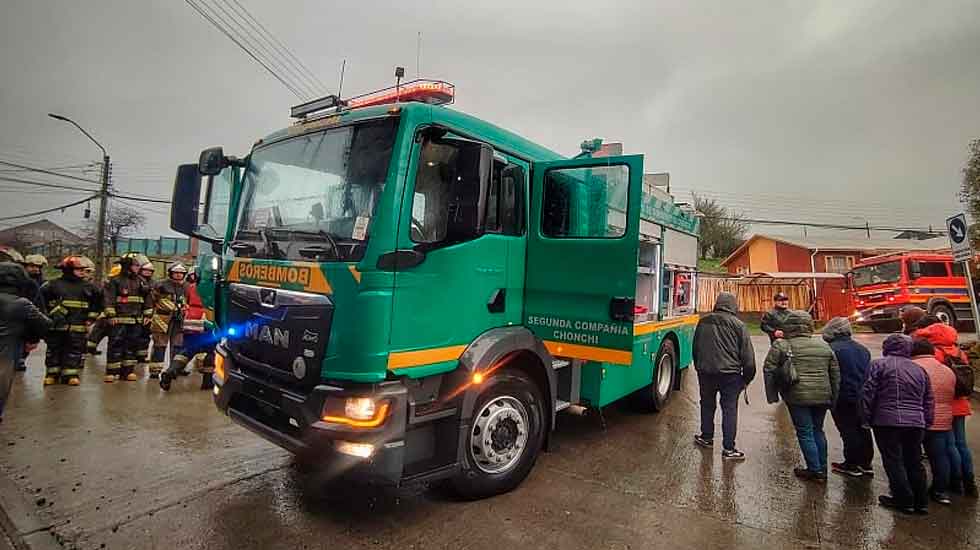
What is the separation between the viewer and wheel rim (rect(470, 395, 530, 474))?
323cm

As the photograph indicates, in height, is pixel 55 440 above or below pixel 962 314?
below

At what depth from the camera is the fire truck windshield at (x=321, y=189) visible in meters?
2.84

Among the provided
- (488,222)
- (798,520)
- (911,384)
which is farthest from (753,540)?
(488,222)

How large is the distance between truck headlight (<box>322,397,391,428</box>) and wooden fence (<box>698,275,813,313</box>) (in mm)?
18255

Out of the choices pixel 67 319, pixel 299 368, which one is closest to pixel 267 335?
pixel 299 368

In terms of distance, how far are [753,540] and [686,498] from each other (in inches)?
23.1

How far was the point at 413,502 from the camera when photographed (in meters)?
3.32

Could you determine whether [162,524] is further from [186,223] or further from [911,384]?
[911,384]

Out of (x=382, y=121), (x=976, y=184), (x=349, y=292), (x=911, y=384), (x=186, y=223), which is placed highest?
(x=976, y=184)

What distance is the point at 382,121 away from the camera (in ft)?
9.75

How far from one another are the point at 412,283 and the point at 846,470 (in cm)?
416

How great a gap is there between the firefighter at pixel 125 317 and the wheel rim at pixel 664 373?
7.22 meters

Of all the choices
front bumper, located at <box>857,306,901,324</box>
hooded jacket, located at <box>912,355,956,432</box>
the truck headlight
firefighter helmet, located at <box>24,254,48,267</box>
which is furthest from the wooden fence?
firefighter helmet, located at <box>24,254,48,267</box>

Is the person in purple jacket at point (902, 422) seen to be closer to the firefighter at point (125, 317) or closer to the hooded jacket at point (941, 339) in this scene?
the hooded jacket at point (941, 339)
